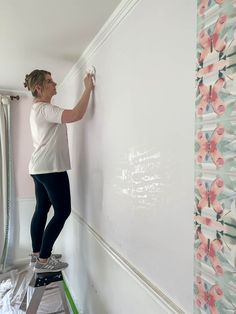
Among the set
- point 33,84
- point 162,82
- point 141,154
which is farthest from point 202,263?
point 33,84

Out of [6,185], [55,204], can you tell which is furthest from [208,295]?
[6,185]

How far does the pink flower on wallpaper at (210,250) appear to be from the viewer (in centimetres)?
70

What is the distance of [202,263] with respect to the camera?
77 cm

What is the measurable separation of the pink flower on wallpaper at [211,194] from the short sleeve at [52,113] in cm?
117

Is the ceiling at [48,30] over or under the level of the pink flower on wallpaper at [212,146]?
over

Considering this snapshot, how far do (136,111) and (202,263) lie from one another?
694mm

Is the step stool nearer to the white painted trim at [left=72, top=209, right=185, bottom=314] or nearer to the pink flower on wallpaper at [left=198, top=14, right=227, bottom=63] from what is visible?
the white painted trim at [left=72, top=209, right=185, bottom=314]

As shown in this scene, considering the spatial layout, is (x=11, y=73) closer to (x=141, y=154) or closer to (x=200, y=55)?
(x=141, y=154)

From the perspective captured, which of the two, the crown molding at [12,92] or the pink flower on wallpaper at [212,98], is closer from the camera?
the pink flower on wallpaper at [212,98]

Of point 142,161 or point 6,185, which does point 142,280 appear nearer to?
point 142,161

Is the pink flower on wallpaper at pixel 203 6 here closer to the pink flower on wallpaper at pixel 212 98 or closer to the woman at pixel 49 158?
the pink flower on wallpaper at pixel 212 98

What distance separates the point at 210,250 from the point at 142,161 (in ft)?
1.65

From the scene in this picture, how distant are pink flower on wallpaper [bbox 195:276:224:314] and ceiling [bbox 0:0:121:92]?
1.25 metres

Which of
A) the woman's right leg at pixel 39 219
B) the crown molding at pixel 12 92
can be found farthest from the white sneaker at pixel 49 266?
the crown molding at pixel 12 92
